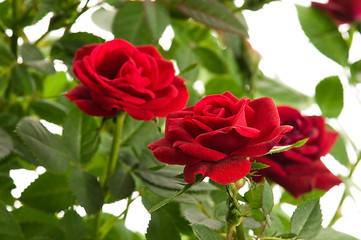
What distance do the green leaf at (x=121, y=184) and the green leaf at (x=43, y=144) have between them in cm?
5

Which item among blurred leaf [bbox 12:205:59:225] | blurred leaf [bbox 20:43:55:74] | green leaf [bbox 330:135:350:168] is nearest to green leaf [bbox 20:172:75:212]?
blurred leaf [bbox 12:205:59:225]

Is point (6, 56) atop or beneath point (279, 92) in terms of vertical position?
atop

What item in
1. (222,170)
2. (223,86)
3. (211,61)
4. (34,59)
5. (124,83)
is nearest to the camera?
(222,170)

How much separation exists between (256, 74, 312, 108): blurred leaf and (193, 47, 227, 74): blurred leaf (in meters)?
0.06

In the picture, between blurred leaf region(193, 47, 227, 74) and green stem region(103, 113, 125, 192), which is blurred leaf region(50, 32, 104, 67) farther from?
blurred leaf region(193, 47, 227, 74)

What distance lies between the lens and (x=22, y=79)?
564 mm

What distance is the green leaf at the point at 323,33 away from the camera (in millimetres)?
681

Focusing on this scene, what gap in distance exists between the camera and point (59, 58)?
557 mm

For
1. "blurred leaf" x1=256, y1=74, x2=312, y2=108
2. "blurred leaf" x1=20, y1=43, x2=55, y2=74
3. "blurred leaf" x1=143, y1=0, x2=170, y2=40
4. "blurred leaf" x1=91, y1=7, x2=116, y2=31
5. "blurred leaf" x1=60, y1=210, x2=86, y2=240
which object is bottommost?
"blurred leaf" x1=256, y1=74, x2=312, y2=108

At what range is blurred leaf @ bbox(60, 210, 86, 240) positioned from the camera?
1.61 feet

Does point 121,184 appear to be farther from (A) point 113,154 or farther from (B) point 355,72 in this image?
(B) point 355,72

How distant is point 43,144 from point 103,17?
303mm

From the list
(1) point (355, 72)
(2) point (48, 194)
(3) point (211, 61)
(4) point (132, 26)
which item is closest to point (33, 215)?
(2) point (48, 194)

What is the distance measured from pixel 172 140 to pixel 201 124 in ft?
0.09
